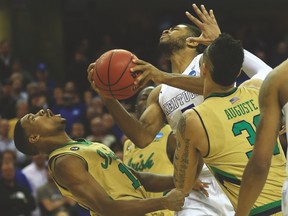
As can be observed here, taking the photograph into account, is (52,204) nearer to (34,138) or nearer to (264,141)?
(34,138)

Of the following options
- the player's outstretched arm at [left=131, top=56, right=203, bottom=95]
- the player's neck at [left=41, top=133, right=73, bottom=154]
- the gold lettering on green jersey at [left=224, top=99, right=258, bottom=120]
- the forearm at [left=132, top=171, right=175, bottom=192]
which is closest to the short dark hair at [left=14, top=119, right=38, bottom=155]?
the player's neck at [left=41, top=133, right=73, bottom=154]

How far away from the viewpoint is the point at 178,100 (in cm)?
662

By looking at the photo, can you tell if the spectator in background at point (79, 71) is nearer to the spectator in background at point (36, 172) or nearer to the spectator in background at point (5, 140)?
the spectator in background at point (5, 140)

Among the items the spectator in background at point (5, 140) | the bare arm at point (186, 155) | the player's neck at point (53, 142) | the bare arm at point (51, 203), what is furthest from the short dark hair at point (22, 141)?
the spectator in background at point (5, 140)

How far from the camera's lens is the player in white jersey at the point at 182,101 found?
593 centimetres

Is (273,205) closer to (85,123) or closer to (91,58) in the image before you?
(85,123)

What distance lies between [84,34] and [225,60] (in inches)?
540

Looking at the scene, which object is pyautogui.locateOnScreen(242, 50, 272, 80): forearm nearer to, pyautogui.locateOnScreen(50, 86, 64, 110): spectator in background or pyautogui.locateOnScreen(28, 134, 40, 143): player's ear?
pyautogui.locateOnScreen(28, 134, 40, 143): player's ear

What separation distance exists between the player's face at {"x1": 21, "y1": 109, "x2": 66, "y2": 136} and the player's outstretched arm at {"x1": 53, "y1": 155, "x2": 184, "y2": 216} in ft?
1.68

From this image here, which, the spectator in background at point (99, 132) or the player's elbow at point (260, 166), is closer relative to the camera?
the player's elbow at point (260, 166)

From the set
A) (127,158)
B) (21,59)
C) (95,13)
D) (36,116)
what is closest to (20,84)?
(21,59)

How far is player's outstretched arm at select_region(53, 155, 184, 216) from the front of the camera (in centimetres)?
541

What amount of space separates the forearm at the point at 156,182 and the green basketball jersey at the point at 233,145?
1.12 metres

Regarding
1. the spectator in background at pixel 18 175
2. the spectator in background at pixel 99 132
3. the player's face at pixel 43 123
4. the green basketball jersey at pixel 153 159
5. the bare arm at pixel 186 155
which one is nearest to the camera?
the bare arm at pixel 186 155
